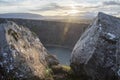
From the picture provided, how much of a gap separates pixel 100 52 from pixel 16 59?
2759 millimetres

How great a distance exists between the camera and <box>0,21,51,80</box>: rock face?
1111 cm

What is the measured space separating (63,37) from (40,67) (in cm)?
5197

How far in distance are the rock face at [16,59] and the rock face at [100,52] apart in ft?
4.76

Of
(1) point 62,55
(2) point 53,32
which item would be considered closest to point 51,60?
(1) point 62,55

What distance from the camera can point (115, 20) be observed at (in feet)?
42.0

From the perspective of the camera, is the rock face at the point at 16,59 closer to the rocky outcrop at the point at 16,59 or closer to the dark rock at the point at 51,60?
the rocky outcrop at the point at 16,59

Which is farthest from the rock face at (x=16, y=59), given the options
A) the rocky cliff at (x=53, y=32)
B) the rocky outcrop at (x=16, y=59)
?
the rocky cliff at (x=53, y=32)

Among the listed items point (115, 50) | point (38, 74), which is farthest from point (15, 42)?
point (115, 50)

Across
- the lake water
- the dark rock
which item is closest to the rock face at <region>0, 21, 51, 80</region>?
the dark rock

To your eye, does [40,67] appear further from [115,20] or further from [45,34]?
[45,34]

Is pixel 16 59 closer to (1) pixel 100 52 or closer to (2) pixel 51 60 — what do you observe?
(1) pixel 100 52

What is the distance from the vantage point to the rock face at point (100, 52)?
11422 millimetres

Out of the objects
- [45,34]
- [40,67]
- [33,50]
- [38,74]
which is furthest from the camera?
[45,34]

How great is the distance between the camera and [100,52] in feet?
37.9
